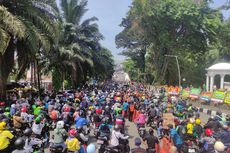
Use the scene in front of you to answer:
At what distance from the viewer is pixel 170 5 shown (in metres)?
46.8

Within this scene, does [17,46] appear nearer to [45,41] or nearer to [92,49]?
[45,41]

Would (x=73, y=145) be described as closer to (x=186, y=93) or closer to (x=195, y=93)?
(x=195, y=93)

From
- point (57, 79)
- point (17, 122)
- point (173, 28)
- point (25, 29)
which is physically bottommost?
point (17, 122)

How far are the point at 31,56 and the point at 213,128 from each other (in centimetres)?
1280

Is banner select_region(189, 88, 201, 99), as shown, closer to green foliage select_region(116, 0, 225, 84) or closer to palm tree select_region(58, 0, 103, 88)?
palm tree select_region(58, 0, 103, 88)

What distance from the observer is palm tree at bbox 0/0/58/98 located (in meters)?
17.2

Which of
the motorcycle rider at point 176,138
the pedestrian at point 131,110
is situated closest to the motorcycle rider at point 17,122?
the motorcycle rider at point 176,138

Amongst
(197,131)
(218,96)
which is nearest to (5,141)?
(197,131)

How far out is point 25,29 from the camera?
17375mm

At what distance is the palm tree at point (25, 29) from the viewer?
1720 centimetres

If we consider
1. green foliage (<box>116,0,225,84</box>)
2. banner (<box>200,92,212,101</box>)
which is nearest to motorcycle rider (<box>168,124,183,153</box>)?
banner (<box>200,92,212,101</box>)

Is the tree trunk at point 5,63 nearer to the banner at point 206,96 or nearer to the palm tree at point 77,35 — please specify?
the palm tree at point 77,35

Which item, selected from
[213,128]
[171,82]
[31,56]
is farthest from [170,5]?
[213,128]

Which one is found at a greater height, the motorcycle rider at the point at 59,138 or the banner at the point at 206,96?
the banner at the point at 206,96
